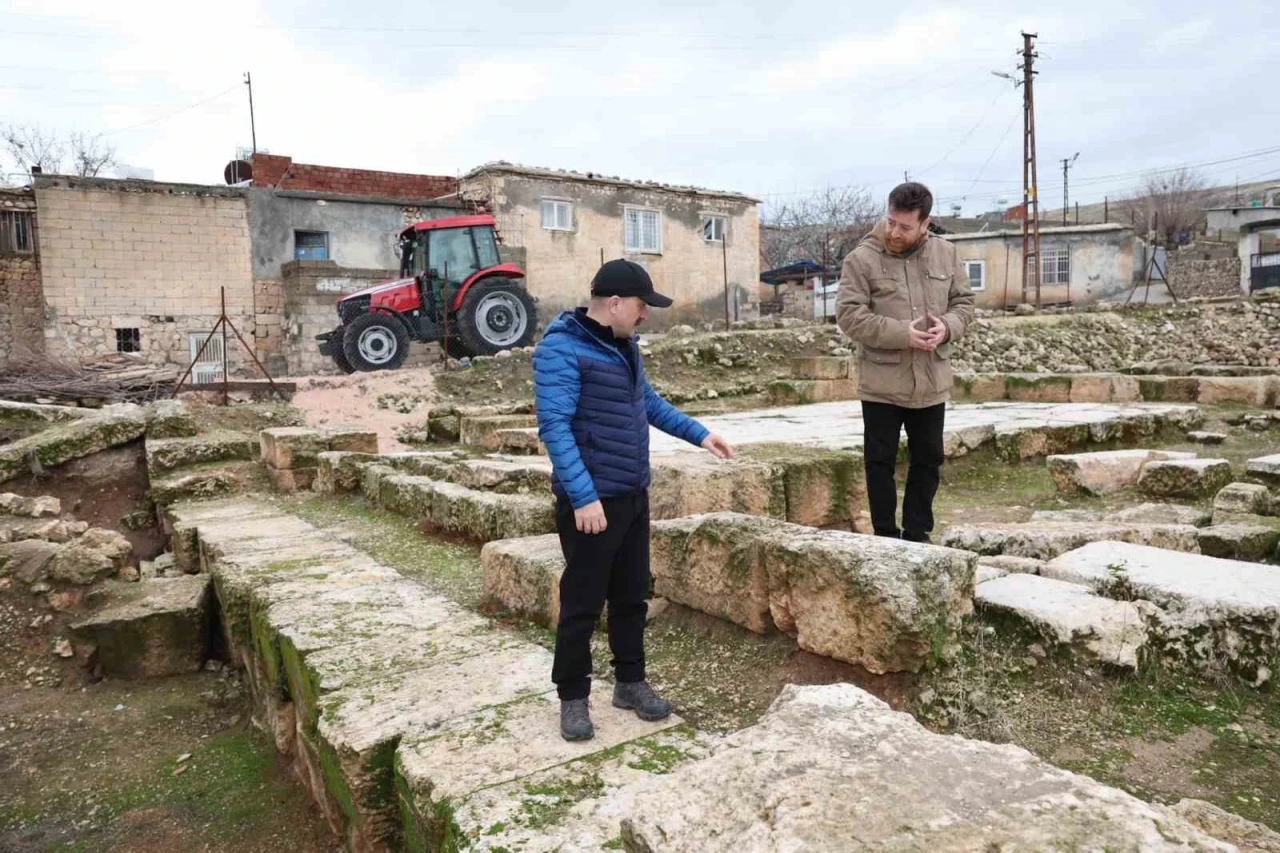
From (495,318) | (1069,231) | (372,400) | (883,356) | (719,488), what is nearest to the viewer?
(883,356)

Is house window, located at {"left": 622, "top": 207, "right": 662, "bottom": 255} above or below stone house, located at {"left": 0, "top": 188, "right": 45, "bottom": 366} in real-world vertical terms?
above

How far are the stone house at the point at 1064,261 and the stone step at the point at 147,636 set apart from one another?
30979 mm

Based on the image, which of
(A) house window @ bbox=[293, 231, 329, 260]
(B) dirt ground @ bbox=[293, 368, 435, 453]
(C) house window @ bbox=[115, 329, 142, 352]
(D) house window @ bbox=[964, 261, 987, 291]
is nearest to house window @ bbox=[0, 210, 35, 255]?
(C) house window @ bbox=[115, 329, 142, 352]

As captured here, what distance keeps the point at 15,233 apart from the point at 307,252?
5200mm

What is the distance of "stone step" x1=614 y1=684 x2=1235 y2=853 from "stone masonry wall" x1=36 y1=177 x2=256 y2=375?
1763cm

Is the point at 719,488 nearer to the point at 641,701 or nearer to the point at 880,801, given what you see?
the point at 641,701

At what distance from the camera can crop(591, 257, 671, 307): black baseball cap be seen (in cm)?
245

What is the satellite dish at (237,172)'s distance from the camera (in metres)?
22.3

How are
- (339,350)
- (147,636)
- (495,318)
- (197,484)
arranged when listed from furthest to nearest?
1. (495,318)
2. (339,350)
3. (197,484)
4. (147,636)

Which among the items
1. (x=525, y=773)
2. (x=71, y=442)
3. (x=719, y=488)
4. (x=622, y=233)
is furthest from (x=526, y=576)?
(x=622, y=233)

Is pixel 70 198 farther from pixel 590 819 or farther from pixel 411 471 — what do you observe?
pixel 590 819

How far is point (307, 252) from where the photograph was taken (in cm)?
1884

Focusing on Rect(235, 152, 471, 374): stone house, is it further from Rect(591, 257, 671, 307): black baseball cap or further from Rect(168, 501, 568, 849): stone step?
Rect(591, 257, 671, 307): black baseball cap

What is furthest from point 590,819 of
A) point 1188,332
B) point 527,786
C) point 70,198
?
point 1188,332
